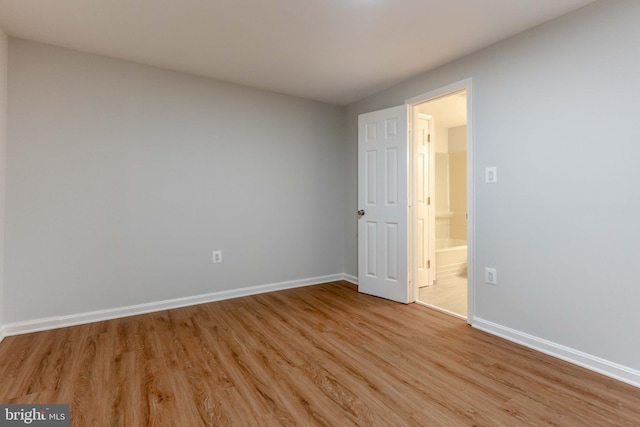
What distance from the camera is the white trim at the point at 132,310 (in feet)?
8.07

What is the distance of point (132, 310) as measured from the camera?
2.84m

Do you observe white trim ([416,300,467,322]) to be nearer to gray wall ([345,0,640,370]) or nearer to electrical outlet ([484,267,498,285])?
gray wall ([345,0,640,370])

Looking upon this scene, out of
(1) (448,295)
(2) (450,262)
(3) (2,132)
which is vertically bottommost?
Answer: (1) (448,295)

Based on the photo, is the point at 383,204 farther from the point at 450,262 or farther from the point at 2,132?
the point at 2,132

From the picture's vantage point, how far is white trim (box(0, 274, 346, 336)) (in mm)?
2459

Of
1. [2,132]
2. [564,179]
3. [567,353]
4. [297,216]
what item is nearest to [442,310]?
[567,353]

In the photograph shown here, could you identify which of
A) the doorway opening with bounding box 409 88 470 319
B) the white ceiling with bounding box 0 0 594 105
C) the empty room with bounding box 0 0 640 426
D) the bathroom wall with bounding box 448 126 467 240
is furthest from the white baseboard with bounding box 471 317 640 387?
the bathroom wall with bounding box 448 126 467 240

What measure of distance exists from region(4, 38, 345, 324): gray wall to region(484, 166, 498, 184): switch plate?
1985 mm

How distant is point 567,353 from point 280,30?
118 inches

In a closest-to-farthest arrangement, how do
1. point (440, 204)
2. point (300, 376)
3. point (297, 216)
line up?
point (300, 376) → point (297, 216) → point (440, 204)

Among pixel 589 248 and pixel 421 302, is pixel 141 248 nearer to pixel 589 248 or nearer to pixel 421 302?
pixel 421 302

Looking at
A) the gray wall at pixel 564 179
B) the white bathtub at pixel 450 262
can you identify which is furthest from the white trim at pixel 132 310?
the gray wall at pixel 564 179

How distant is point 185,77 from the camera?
10.1 ft

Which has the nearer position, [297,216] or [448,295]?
[448,295]
